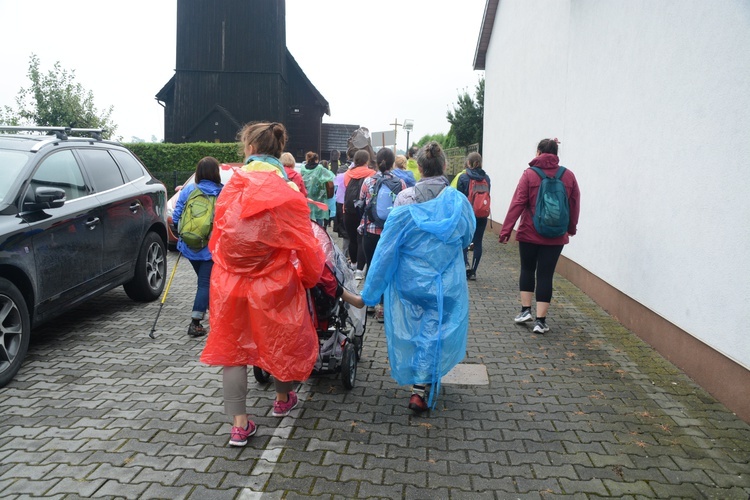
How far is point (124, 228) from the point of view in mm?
6691

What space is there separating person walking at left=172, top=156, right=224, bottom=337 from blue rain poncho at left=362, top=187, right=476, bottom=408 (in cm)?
239

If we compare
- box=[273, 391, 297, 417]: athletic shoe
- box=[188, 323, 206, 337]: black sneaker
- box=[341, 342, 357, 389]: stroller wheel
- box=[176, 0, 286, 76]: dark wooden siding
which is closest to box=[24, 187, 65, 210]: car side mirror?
box=[188, 323, 206, 337]: black sneaker

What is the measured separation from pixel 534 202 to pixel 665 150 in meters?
1.32

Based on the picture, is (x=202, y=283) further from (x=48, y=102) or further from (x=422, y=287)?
(x=48, y=102)

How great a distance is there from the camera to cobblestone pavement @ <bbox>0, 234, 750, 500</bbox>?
10.7 feet

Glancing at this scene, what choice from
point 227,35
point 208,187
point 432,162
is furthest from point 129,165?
point 227,35

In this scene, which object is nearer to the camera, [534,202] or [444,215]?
[444,215]

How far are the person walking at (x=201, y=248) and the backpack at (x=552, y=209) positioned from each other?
327cm

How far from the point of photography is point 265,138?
13.2 feet

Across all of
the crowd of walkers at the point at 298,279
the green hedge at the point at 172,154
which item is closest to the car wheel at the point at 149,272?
the crowd of walkers at the point at 298,279

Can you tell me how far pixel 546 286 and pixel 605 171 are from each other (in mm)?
2175

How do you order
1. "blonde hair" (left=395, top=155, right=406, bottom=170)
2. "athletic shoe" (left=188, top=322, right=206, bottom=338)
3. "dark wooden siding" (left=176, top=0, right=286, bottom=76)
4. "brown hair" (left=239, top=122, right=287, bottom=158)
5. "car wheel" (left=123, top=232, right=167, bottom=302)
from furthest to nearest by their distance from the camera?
"dark wooden siding" (left=176, top=0, right=286, bottom=76), "blonde hair" (left=395, top=155, right=406, bottom=170), "car wheel" (left=123, top=232, right=167, bottom=302), "athletic shoe" (left=188, top=322, right=206, bottom=338), "brown hair" (left=239, top=122, right=287, bottom=158)

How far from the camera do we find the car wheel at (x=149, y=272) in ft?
23.6

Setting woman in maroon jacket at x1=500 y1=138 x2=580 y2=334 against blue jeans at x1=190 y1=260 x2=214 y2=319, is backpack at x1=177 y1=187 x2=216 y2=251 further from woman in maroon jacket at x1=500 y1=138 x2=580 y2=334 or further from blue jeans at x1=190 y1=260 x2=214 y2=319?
woman in maroon jacket at x1=500 y1=138 x2=580 y2=334
